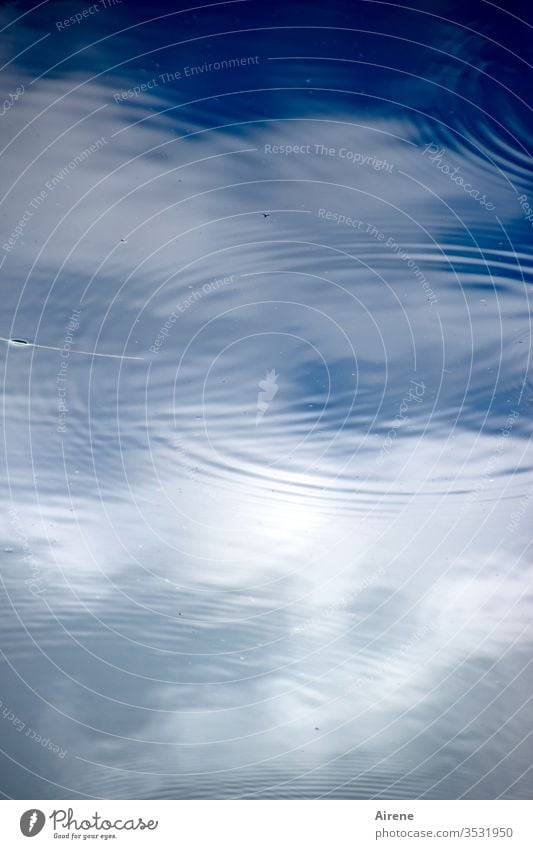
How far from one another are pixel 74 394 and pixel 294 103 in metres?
0.55

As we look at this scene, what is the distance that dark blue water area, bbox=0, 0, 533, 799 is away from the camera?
91 centimetres

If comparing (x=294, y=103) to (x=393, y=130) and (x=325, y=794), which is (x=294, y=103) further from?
(x=325, y=794)

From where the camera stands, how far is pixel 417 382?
0.95m

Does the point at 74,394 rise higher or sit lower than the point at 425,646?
higher

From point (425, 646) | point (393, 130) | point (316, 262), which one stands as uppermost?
point (393, 130)

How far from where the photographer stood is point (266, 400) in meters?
0.94

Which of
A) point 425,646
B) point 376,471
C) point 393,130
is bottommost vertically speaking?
point 425,646

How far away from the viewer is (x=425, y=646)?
93cm

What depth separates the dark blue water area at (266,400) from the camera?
91 cm

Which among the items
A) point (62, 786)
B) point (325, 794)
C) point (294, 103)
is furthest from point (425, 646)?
point (294, 103)

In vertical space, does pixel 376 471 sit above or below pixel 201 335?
below
